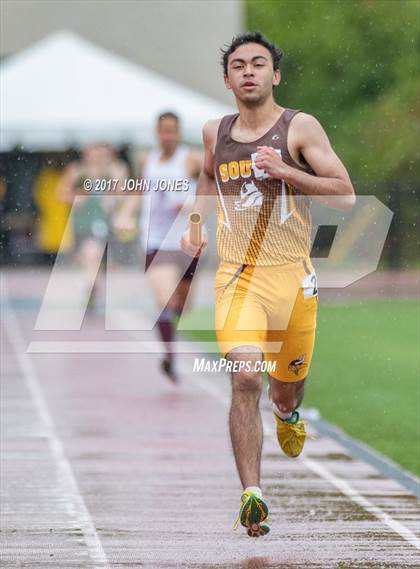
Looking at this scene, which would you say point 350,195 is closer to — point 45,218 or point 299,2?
point 45,218

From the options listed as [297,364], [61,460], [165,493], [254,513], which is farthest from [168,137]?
[254,513]

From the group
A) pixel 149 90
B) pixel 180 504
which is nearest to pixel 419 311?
pixel 149 90

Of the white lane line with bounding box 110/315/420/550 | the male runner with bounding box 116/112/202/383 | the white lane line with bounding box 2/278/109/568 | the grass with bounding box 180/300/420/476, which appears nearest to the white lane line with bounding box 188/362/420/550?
the white lane line with bounding box 110/315/420/550

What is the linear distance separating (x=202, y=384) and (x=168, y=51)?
6003 millimetres

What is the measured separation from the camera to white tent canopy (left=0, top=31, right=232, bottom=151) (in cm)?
2505

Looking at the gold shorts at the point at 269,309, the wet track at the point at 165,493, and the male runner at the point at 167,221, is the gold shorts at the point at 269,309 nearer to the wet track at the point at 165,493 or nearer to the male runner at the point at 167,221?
the wet track at the point at 165,493

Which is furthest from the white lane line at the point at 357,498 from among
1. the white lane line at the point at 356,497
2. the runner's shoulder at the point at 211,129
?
the runner's shoulder at the point at 211,129

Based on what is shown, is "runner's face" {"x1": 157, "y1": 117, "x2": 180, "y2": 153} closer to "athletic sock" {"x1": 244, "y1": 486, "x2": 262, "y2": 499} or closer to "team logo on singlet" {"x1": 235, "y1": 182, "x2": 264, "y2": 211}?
"team logo on singlet" {"x1": 235, "y1": 182, "x2": 264, "y2": 211}

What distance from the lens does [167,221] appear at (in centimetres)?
1346

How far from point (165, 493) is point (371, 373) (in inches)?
296

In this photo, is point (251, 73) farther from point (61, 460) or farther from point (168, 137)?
point (168, 137)

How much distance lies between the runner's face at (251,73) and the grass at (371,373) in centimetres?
343

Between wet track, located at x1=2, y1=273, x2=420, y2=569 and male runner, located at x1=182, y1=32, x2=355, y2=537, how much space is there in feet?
2.07

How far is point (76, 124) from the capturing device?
2534 centimetres
